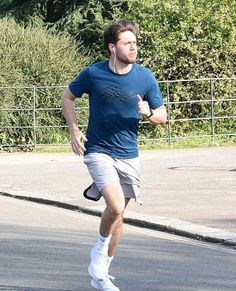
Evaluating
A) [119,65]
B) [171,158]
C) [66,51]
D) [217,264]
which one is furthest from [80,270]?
[66,51]

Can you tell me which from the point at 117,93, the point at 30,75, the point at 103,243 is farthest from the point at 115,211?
the point at 30,75

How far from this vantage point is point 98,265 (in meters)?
8.05

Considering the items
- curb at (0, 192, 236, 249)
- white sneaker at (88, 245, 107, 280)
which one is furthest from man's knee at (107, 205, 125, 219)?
curb at (0, 192, 236, 249)

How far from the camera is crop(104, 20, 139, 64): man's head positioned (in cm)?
792

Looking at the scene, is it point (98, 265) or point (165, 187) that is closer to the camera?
point (98, 265)

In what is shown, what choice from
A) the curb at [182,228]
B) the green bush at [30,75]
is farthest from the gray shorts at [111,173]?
the green bush at [30,75]

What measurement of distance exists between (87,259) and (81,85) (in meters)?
2.36

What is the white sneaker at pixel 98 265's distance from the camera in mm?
7993

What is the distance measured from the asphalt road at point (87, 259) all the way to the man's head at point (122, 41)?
6.13ft

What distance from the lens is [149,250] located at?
10586 millimetres

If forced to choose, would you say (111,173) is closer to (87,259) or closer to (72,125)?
(72,125)

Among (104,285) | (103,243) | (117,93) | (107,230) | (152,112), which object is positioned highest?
(117,93)

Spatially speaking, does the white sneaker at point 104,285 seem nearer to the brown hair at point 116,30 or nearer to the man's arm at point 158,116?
the man's arm at point 158,116

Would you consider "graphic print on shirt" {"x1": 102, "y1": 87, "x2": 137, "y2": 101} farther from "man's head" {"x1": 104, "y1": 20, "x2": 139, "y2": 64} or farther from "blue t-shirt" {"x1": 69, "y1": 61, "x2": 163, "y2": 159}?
"man's head" {"x1": 104, "y1": 20, "x2": 139, "y2": 64}
